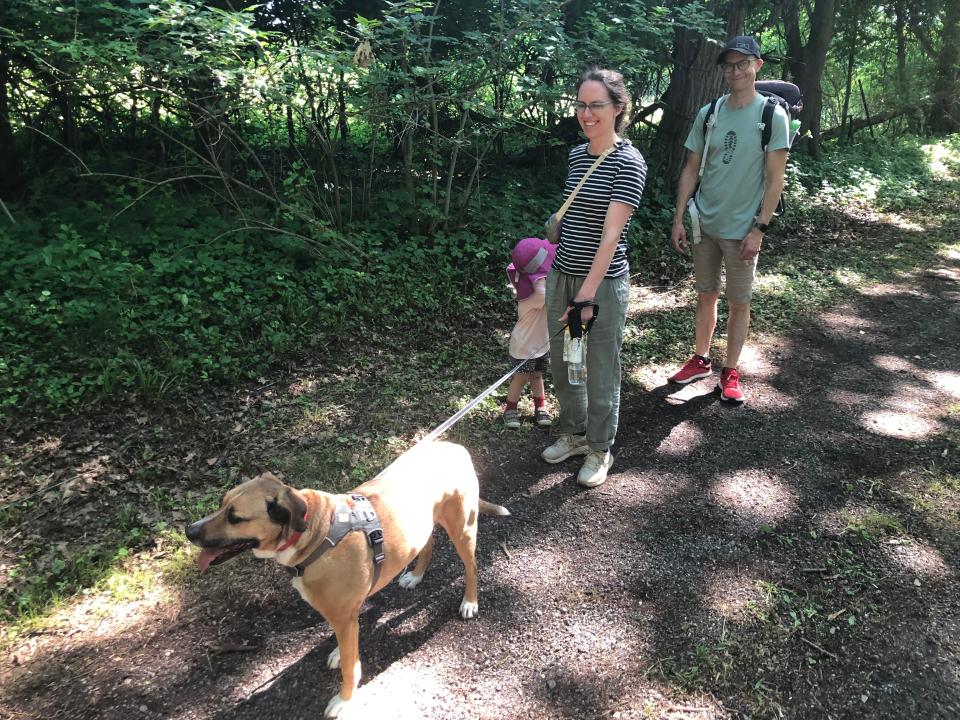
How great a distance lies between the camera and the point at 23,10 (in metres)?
4.80

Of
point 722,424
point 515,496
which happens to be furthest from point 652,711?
point 722,424

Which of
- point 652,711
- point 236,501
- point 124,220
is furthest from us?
point 124,220

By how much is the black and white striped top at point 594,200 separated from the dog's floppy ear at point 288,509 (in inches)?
86.9

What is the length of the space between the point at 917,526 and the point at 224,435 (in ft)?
14.6

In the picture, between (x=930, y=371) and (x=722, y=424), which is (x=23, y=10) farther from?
(x=930, y=371)

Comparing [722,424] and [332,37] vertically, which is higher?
[332,37]

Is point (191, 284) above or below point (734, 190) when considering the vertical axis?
below

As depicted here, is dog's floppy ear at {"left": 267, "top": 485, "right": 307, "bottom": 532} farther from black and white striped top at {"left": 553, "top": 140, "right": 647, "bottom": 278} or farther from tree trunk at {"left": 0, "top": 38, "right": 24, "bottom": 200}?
tree trunk at {"left": 0, "top": 38, "right": 24, "bottom": 200}

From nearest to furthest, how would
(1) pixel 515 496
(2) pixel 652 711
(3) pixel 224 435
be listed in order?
(2) pixel 652 711, (1) pixel 515 496, (3) pixel 224 435

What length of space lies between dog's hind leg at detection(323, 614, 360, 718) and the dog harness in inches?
7.2

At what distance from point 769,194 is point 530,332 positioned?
2010mm

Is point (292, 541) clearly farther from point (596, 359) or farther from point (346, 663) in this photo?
point (596, 359)

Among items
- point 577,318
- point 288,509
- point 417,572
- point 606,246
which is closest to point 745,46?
point 606,246

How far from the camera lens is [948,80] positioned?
53.1ft
